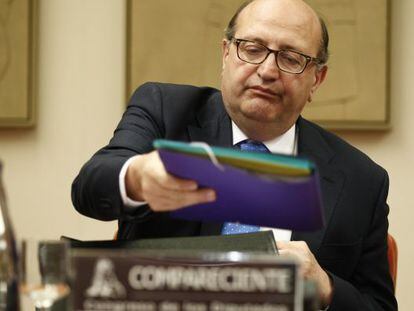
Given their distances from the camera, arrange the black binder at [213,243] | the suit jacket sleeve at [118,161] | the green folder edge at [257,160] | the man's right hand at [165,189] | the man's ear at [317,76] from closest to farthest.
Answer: the green folder edge at [257,160] → the man's right hand at [165,189] → the black binder at [213,243] → the suit jacket sleeve at [118,161] → the man's ear at [317,76]

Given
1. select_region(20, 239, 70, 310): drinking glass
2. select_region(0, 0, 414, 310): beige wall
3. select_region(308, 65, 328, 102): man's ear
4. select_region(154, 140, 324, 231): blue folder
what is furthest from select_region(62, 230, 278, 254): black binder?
select_region(0, 0, 414, 310): beige wall

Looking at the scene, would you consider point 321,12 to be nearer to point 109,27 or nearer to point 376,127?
point 376,127

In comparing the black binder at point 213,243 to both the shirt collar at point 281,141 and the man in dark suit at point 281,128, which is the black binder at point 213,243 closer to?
the man in dark suit at point 281,128

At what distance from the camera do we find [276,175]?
1288 millimetres

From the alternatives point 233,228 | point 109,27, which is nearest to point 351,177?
point 233,228

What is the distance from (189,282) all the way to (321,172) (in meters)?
1.39

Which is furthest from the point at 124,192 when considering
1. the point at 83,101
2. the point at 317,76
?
the point at 83,101

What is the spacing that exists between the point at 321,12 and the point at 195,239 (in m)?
2.01

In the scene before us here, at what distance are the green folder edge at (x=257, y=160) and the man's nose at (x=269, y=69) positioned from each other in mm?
1128

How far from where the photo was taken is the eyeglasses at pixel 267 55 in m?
2.42

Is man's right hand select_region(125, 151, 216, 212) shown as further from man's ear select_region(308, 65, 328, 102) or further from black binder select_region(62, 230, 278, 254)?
man's ear select_region(308, 65, 328, 102)

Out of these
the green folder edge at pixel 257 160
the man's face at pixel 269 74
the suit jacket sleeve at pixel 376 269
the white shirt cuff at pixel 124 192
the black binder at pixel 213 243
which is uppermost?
the man's face at pixel 269 74

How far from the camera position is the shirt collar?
253 cm

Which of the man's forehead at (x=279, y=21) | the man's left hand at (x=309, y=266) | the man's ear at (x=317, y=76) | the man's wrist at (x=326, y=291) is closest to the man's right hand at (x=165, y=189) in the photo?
the man's left hand at (x=309, y=266)
